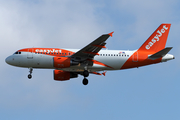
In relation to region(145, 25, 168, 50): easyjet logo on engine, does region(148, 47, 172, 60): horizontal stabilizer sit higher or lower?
lower

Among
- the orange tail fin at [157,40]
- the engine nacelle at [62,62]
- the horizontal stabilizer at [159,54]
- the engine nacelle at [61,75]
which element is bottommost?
the engine nacelle at [61,75]

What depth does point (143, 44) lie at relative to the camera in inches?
1954

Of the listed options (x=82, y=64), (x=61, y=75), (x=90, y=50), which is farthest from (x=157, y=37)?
(x=61, y=75)

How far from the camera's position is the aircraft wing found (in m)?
43.6

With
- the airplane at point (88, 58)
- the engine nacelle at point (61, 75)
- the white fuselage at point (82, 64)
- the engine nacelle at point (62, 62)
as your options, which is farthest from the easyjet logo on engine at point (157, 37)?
the engine nacelle at point (61, 75)

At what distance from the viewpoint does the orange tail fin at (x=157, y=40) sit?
4944cm

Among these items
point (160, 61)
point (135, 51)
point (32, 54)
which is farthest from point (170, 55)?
point (32, 54)

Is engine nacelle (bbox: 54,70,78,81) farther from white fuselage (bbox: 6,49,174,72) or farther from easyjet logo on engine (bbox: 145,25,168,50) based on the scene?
easyjet logo on engine (bbox: 145,25,168,50)

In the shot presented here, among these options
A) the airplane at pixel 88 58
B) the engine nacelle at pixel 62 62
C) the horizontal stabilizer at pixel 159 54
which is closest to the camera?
the engine nacelle at pixel 62 62

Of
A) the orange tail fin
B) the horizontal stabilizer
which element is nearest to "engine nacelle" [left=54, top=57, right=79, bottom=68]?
the orange tail fin

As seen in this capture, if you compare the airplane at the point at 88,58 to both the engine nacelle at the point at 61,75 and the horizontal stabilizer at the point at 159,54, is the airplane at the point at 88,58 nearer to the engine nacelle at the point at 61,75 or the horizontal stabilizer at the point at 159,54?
the horizontal stabilizer at the point at 159,54

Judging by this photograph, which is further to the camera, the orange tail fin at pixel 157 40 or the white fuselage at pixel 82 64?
the orange tail fin at pixel 157 40

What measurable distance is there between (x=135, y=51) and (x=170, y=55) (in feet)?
15.6

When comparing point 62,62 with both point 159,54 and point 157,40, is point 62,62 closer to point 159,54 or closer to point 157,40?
point 159,54
